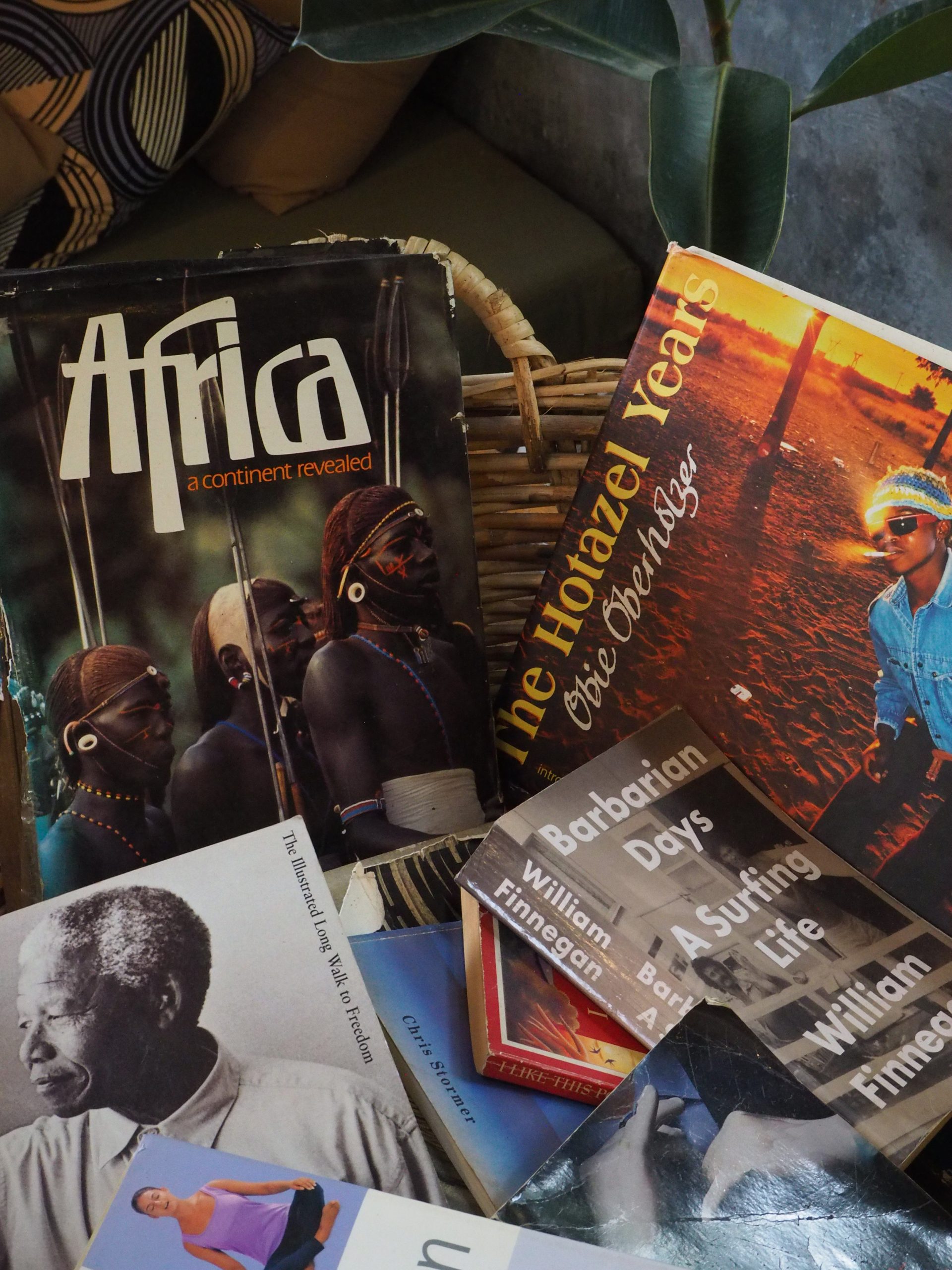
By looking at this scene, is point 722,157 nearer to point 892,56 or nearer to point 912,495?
point 892,56

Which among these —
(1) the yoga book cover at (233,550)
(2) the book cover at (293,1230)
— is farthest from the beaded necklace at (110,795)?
(2) the book cover at (293,1230)

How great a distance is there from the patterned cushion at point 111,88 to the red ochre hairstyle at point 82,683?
0.98 metres

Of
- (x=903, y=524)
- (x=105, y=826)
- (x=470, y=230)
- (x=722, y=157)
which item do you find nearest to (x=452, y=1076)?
(x=105, y=826)

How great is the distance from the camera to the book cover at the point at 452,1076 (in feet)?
1.93

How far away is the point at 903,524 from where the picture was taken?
24.9 inches

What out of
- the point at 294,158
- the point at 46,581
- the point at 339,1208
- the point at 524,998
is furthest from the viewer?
the point at 294,158

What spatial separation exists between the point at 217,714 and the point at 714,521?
14.3 inches

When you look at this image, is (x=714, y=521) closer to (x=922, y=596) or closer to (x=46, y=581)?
(x=922, y=596)

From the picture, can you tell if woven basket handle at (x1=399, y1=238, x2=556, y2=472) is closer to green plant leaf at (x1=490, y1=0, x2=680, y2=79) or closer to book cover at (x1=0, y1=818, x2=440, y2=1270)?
green plant leaf at (x1=490, y1=0, x2=680, y2=79)

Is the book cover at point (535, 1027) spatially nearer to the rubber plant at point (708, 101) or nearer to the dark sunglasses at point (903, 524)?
the dark sunglasses at point (903, 524)

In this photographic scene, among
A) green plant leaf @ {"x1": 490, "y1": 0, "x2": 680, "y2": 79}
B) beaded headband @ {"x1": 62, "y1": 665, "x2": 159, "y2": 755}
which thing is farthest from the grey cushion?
beaded headband @ {"x1": 62, "y1": 665, "x2": 159, "y2": 755}

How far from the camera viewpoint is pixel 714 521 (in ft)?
2.34

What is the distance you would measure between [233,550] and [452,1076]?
37cm

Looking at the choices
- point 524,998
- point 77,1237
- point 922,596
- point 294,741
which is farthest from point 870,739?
point 77,1237
